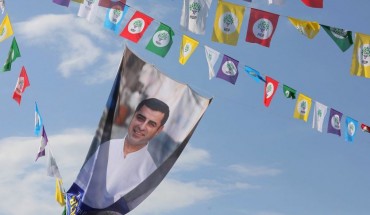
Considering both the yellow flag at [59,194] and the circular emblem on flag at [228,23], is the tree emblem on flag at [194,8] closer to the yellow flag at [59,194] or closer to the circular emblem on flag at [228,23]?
the circular emblem on flag at [228,23]

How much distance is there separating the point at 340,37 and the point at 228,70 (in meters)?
2.66

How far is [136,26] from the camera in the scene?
11078 millimetres

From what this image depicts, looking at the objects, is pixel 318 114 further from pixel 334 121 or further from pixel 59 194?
pixel 59 194

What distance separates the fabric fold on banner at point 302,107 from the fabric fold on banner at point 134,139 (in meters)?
3.10

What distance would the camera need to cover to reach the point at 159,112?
11047 millimetres

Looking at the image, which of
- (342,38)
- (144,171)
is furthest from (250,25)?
(144,171)

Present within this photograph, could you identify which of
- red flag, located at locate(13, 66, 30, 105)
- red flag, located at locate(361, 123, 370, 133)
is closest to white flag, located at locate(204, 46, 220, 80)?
red flag, located at locate(13, 66, 30, 105)

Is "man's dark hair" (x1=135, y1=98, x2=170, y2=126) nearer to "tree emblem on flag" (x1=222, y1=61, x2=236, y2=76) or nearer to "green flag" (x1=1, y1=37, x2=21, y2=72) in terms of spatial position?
"tree emblem on flag" (x1=222, y1=61, x2=236, y2=76)

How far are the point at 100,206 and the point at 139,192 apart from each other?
32.3 inches

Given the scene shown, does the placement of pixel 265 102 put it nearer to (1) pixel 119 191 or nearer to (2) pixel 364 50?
(2) pixel 364 50

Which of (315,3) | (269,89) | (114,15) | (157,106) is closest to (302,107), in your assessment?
(269,89)

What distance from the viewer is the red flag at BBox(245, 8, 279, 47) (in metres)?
10.5

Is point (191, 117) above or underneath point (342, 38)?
underneath

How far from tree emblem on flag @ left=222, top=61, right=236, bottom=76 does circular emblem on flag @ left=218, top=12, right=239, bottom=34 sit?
208cm
